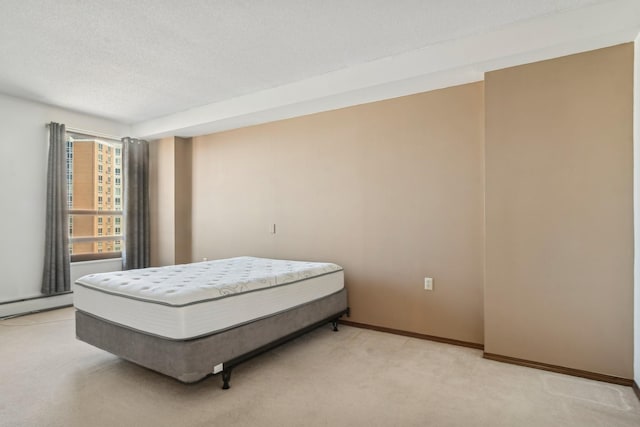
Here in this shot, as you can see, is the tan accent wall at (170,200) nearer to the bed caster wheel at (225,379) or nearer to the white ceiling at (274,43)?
the white ceiling at (274,43)

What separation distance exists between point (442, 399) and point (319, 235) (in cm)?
214

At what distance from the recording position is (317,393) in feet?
7.20

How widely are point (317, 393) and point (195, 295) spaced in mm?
977

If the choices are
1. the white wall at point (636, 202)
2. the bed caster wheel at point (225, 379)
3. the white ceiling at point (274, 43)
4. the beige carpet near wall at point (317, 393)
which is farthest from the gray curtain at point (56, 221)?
the white wall at point (636, 202)

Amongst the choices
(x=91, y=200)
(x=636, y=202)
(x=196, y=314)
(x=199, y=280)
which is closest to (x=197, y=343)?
(x=196, y=314)

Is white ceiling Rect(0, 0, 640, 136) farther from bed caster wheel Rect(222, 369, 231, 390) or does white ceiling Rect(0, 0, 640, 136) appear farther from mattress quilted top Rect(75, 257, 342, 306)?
bed caster wheel Rect(222, 369, 231, 390)

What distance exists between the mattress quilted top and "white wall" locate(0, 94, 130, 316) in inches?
80.4

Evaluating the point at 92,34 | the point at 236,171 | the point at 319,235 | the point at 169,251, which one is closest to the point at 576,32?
the point at 319,235

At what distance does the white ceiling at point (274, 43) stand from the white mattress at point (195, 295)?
1.83 metres

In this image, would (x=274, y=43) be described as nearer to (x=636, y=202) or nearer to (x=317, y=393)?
(x=317, y=393)

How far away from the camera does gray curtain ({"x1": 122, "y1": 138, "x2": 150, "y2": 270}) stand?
502 centimetres

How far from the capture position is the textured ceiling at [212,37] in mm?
2307

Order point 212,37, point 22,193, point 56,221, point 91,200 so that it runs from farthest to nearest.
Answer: point 91,200 → point 56,221 → point 22,193 → point 212,37

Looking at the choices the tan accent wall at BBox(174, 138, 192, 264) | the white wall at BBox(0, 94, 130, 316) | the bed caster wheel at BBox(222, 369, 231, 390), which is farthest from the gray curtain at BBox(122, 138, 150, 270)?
the bed caster wheel at BBox(222, 369, 231, 390)
